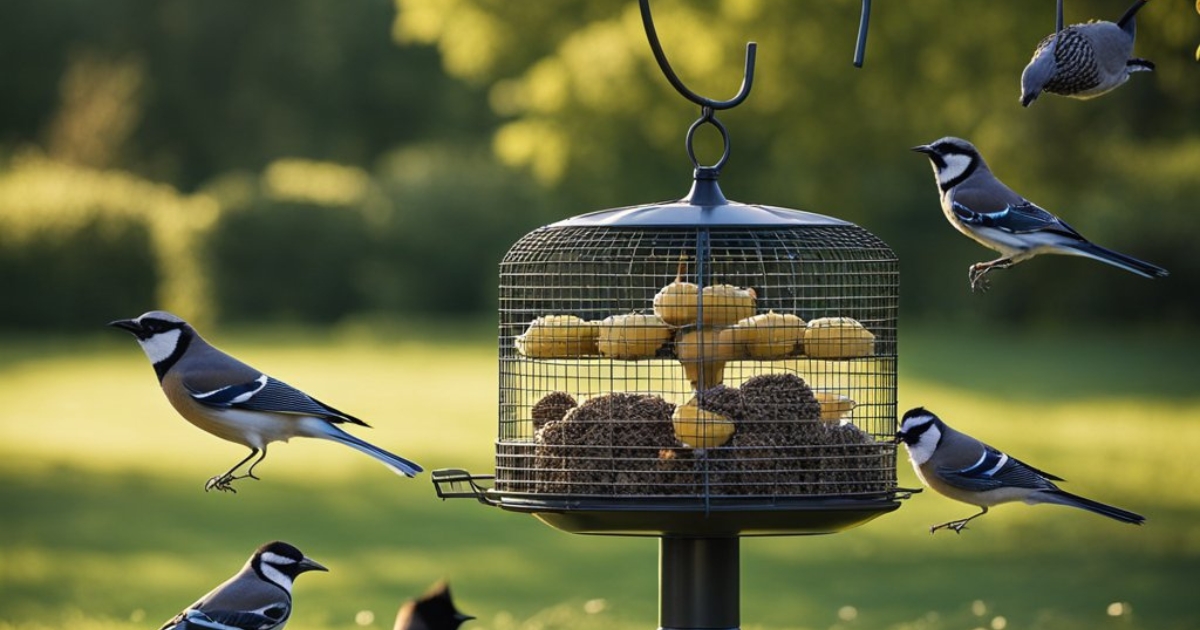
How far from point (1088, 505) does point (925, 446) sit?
0.69 metres

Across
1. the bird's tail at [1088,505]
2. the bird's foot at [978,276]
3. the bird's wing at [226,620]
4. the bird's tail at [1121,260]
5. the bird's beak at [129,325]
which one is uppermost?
the bird's tail at [1121,260]

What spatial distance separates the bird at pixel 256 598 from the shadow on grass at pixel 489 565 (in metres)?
4.24

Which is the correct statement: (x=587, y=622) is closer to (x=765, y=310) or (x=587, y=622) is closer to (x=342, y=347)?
(x=765, y=310)

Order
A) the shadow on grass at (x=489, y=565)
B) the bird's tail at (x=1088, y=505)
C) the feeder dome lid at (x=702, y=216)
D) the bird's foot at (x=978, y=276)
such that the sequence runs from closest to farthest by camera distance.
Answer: the bird's tail at (x=1088, y=505) → the feeder dome lid at (x=702, y=216) → the bird's foot at (x=978, y=276) → the shadow on grass at (x=489, y=565)

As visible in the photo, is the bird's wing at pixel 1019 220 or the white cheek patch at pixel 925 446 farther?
the white cheek patch at pixel 925 446

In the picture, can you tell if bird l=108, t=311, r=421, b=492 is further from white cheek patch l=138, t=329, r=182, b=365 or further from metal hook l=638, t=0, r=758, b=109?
metal hook l=638, t=0, r=758, b=109

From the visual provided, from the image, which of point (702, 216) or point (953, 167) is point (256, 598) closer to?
point (702, 216)

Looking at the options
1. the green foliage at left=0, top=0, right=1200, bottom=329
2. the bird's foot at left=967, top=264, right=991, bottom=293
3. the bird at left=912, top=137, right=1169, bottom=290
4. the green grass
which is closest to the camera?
the bird at left=912, top=137, right=1169, bottom=290

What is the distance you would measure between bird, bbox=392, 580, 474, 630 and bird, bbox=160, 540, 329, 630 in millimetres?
411

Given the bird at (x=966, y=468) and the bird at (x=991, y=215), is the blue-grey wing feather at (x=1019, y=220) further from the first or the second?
the bird at (x=966, y=468)

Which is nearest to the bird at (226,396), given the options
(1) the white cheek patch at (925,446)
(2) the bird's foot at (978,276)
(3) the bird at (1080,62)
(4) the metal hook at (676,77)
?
(4) the metal hook at (676,77)

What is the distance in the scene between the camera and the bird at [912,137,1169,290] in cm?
645

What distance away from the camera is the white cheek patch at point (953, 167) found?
6883 mm

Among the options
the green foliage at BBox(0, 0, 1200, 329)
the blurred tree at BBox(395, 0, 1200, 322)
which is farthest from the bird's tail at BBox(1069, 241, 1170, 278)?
the green foliage at BBox(0, 0, 1200, 329)
